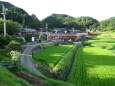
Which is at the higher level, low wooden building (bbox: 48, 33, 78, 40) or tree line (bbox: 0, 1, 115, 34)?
tree line (bbox: 0, 1, 115, 34)

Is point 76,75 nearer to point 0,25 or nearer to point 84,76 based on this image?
point 84,76

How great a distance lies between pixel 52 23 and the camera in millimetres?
137500

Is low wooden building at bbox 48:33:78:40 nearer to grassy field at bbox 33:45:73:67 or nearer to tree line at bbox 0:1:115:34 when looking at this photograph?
tree line at bbox 0:1:115:34

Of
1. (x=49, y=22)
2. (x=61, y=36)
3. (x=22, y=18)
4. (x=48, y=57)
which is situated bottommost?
(x=48, y=57)

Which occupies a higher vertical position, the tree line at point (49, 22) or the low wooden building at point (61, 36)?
the tree line at point (49, 22)

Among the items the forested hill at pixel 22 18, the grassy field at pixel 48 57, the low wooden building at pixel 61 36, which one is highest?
the forested hill at pixel 22 18

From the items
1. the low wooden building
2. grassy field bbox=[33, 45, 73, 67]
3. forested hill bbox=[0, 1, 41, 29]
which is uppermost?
forested hill bbox=[0, 1, 41, 29]

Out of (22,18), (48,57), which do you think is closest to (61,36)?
(22,18)

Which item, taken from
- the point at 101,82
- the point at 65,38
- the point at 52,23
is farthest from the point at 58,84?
the point at 52,23

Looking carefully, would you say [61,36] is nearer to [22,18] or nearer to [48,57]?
[22,18]

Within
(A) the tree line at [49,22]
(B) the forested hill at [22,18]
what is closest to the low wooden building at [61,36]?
(A) the tree line at [49,22]

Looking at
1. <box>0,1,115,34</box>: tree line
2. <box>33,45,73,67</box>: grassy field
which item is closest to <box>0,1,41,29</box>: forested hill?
<box>0,1,115,34</box>: tree line

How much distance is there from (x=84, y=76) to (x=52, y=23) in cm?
11835

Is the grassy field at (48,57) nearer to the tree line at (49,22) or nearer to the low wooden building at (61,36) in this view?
the tree line at (49,22)
